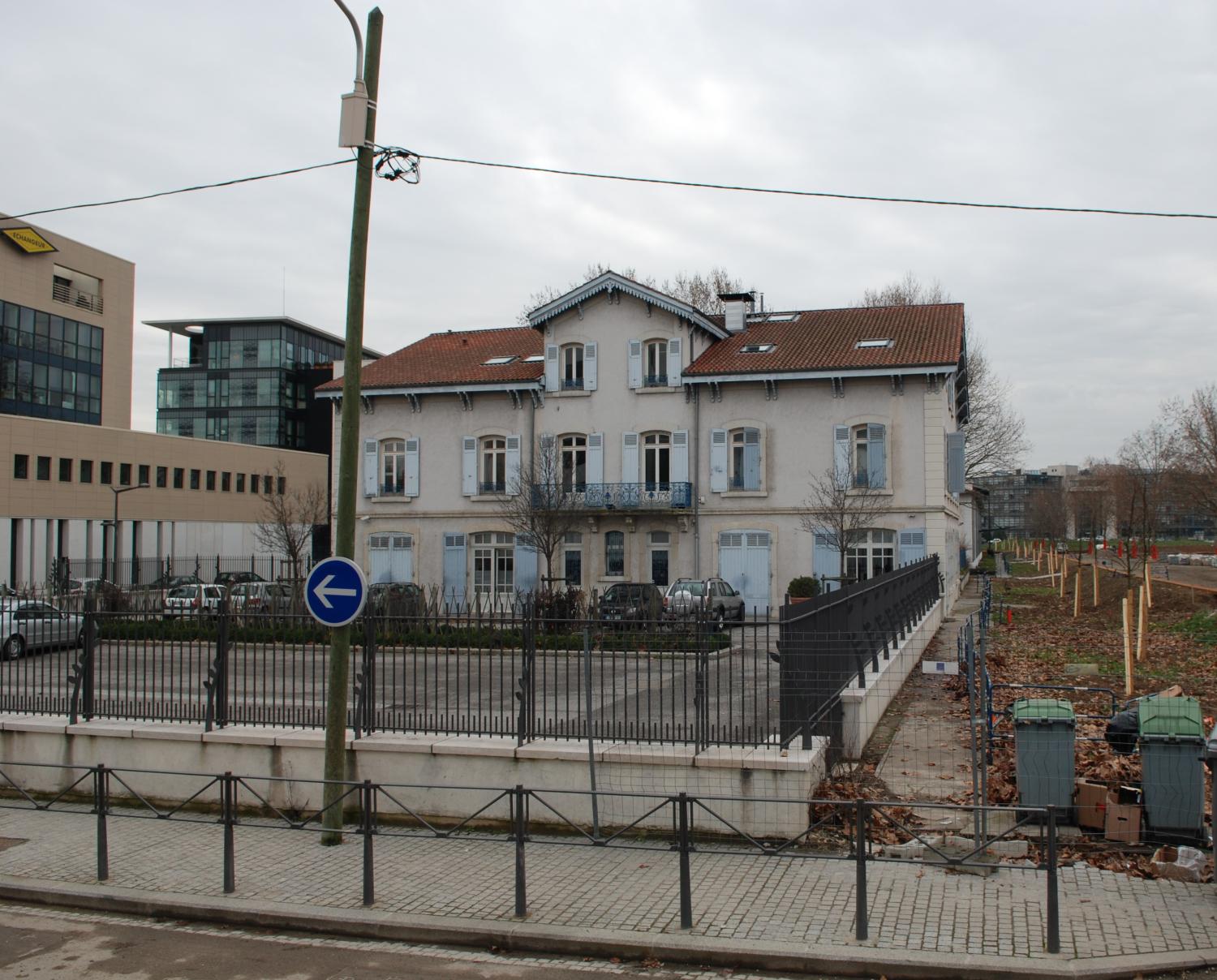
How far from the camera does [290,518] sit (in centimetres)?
5391

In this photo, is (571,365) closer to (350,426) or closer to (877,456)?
(877,456)

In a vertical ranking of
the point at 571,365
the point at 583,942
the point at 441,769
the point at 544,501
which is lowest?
the point at 583,942

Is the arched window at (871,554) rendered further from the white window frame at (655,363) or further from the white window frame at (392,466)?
the white window frame at (392,466)

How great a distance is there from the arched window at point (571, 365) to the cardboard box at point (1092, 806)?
30.1 metres

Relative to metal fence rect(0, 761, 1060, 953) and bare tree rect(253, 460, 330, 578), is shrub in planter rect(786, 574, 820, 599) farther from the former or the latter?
metal fence rect(0, 761, 1060, 953)

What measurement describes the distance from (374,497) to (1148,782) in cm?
3429

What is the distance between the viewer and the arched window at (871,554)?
34.7m

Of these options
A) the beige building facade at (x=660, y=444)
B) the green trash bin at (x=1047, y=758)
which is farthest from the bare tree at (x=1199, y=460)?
the green trash bin at (x=1047, y=758)

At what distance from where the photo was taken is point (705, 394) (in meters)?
36.7

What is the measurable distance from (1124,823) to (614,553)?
29216 millimetres

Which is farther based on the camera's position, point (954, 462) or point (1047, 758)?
point (954, 462)

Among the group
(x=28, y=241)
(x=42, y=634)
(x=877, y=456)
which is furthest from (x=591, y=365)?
(x=28, y=241)

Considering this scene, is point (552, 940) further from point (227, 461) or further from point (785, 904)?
point (227, 461)

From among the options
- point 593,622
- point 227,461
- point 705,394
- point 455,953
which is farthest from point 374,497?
point 455,953
